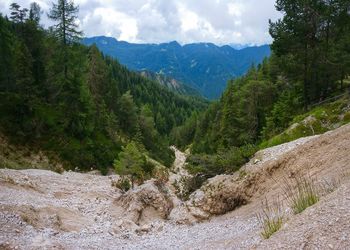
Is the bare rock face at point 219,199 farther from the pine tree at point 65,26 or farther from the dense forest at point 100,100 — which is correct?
the pine tree at point 65,26

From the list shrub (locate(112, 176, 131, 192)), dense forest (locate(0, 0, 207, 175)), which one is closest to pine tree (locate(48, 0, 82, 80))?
dense forest (locate(0, 0, 207, 175))

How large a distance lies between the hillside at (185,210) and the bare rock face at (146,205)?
0.02m

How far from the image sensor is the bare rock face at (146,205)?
21297 millimetres

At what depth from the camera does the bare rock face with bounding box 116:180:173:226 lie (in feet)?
69.9

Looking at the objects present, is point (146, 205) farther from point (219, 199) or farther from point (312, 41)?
point (312, 41)

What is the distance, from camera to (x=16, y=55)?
1804 inches

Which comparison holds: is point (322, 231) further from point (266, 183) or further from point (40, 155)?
point (40, 155)

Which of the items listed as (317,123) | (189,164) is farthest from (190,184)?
(317,123)

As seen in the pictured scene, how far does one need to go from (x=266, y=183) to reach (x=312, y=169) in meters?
3.05

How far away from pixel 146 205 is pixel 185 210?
2494 millimetres

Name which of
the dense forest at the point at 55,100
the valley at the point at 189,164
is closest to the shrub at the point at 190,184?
the valley at the point at 189,164

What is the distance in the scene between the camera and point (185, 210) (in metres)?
21.4

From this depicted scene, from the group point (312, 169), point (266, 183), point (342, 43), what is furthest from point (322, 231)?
point (342, 43)

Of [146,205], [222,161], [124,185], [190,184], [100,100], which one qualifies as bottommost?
[124,185]
